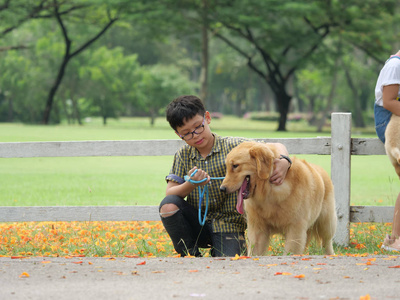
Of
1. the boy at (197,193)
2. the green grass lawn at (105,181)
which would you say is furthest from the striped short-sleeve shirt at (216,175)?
the green grass lawn at (105,181)

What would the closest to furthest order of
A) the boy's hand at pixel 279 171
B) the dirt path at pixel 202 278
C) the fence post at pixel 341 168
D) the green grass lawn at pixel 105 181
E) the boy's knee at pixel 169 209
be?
the dirt path at pixel 202 278 → the boy's hand at pixel 279 171 → the boy's knee at pixel 169 209 → the fence post at pixel 341 168 → the green grass lawn at pixel 105 181

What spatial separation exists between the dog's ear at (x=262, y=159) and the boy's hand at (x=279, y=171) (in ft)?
0.35

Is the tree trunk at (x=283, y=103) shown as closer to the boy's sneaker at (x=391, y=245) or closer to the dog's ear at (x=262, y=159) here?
the boy's sneaker at (x=391, y=245)

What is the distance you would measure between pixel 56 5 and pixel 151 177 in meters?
22.4

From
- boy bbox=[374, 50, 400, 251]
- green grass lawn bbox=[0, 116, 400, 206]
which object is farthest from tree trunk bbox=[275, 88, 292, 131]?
boy bbox=[374, 50, 400, 251]

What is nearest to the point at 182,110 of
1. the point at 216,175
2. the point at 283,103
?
the point at 216,175

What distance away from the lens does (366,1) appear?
32750 millimetres

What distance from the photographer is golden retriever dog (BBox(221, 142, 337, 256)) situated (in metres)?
4.23

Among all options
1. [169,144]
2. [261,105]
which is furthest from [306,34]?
[261,105]

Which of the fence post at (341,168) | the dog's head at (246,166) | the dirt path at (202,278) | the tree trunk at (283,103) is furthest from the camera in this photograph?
the tree trunk at (283,103)

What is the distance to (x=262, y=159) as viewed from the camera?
14.0 ft

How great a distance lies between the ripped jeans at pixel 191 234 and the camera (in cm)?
478

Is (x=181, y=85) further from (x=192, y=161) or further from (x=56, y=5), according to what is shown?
(x=192, y=161)

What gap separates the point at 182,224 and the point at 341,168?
206cm
